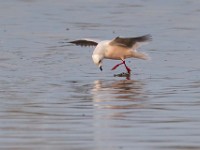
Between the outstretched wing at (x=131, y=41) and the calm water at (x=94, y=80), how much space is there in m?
0.43

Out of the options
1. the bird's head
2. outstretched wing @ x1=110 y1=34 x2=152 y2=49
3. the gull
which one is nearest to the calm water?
the bird's head

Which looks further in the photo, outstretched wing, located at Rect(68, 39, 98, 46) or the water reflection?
outstretched wing, located at Rect(68, 39, 98, 46)

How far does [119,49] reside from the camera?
50.3ft

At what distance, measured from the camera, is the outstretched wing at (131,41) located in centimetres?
1470

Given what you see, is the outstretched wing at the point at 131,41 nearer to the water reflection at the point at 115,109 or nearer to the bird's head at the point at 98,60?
the bird's head at the point at 98,60

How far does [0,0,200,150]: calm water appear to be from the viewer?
28.3 ft

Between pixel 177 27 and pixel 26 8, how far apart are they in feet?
16.1

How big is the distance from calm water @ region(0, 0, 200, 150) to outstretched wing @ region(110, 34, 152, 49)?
429 millimetres

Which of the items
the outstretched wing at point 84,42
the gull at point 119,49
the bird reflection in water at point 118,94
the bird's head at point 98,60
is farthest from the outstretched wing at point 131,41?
the bird reflection in water at point 118,94

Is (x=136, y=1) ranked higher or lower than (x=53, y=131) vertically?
higher

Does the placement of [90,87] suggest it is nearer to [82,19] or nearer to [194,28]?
[194,28]

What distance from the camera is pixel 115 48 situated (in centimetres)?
1524

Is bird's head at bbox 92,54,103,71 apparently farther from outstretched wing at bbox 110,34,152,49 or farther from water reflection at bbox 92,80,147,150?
water reflection at bbox 92,80,147,150

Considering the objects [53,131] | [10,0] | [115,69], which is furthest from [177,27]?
[53,131]
